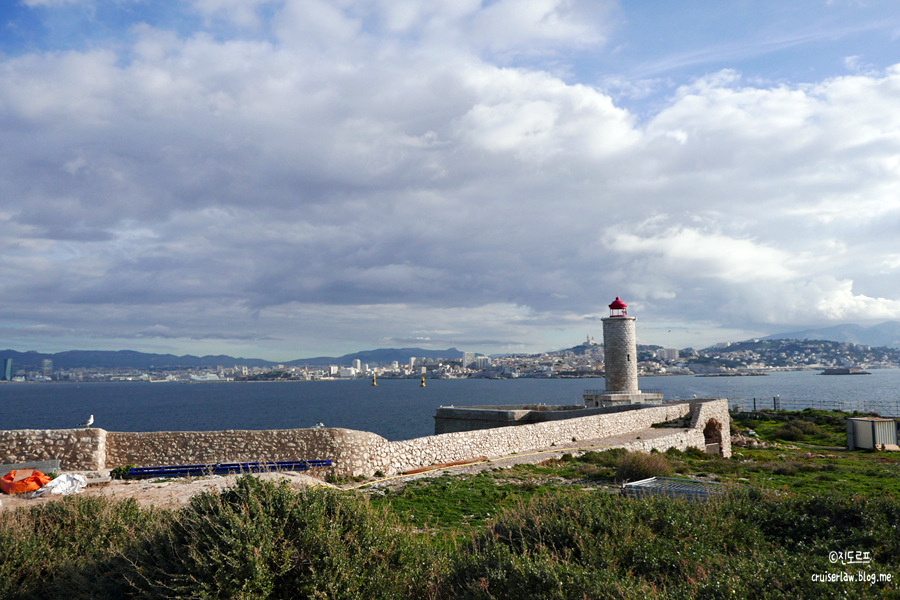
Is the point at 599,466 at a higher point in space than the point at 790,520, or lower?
lower

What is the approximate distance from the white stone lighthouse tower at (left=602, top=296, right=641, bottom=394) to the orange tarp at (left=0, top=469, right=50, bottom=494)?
88.4 feet

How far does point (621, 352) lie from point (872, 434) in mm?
11980

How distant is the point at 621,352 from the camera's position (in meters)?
31.6

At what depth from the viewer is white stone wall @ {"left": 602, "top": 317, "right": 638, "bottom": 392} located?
3148 centimetres

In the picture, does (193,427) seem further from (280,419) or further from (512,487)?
(512,487)

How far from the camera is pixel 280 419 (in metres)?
63.7

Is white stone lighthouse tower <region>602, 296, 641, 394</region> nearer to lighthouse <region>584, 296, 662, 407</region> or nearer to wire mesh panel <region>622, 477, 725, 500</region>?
lighthouse <region>584, 296, 662, 407</region>

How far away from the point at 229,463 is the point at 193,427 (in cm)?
4696

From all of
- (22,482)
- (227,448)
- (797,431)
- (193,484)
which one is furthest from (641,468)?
(797,431)

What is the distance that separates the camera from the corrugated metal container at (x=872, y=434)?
23.7m

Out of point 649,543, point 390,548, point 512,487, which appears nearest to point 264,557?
point 390,548

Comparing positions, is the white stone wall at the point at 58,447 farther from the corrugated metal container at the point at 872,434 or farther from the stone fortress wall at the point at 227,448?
the corrugated metal container at the point at 872,434

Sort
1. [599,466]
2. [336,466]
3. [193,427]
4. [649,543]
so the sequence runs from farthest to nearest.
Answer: [193,427], [599,466], [336,466], [649,543]

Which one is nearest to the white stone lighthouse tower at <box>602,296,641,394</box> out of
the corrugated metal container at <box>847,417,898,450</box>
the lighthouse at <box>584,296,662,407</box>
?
the lighthouse at <box>584,296,662,407</box>
